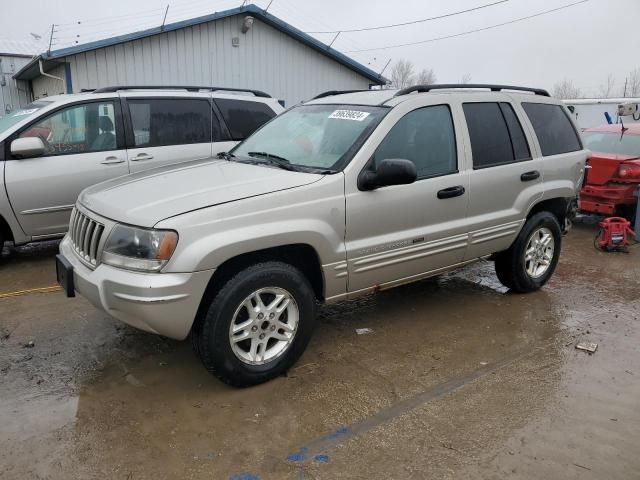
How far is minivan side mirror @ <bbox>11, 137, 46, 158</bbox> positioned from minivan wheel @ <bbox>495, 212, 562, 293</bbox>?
473 centimetres

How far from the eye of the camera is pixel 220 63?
47.2ft

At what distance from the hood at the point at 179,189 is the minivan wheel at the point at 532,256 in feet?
7.95

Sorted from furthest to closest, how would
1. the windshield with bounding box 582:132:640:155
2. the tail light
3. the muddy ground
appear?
the windshield with bounding box 582:132:640:155, the tail light, the muddy ground

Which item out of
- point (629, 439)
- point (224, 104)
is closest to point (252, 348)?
point (629, 439)

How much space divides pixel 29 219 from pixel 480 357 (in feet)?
15.5

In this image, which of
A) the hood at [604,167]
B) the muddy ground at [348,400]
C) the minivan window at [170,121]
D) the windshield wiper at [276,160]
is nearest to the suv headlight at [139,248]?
the muddy ground at [348,400]

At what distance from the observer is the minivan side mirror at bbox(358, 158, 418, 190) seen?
11.4 feet

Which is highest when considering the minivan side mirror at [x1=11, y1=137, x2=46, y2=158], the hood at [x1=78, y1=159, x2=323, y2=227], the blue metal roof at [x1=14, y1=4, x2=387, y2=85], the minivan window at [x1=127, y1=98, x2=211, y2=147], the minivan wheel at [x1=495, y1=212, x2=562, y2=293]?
the blue metal roof at [x1=14, y1=4, x2=387, y2=85]

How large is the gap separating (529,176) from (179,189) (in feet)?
10.2

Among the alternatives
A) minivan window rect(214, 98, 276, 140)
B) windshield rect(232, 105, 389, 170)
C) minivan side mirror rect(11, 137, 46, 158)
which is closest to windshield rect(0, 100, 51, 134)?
minivan side mirror rect(11, 137, 46, 158)

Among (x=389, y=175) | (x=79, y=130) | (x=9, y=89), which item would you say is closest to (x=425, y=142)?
(x=389, y=175)

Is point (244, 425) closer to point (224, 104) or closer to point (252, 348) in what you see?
point (252, 348)

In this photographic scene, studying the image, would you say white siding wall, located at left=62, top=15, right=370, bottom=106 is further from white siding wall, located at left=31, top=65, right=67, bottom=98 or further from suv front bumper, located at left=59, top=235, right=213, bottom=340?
suv front bumper, located at left=59, top=235, right=213, bottom=340

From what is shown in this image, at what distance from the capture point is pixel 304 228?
10.8 ft
